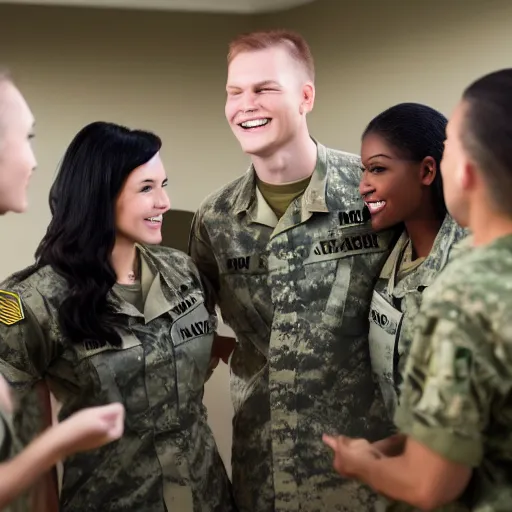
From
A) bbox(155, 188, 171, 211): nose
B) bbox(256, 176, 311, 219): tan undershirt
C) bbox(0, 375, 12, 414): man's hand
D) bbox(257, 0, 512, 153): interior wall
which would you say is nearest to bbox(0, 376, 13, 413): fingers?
bbox(0, 375, 12, 414): man's hand

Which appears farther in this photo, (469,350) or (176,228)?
(176,228)

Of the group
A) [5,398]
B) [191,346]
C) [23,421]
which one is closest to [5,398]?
[5,398]

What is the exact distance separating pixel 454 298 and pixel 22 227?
48.4 inches

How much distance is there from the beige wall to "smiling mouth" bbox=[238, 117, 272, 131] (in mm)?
A: 401

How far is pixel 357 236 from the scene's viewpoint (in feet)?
4.39

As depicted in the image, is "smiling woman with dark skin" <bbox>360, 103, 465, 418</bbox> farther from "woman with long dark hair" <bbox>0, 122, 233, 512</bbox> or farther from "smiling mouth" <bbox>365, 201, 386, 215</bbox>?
"woman with long dark hair" <bbox>0, 122, 233, 512</bbox>

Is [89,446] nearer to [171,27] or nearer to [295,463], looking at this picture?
[295,463]

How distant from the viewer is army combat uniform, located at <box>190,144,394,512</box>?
1.33 m

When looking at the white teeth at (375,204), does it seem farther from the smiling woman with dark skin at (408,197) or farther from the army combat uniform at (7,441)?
the army combat uniform at (7,441)

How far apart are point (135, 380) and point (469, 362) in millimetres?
667

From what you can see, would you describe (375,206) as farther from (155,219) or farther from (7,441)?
(7,441)

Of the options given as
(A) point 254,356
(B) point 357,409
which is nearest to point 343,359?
(B) point 357,409

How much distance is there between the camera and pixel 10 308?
44.3 inches

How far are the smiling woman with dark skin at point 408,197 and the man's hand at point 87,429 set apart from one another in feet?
1.60
